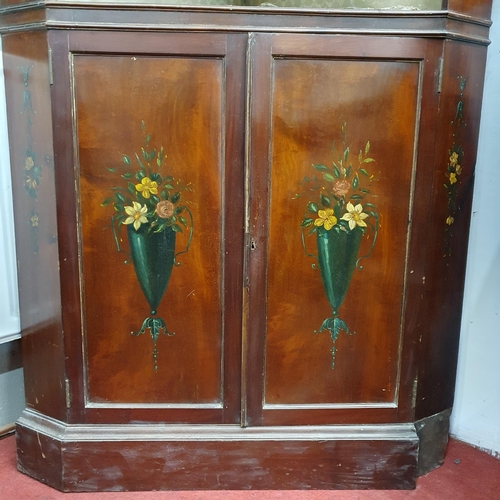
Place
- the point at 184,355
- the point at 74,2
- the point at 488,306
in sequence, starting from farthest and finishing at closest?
the point at 488,306, the point at 184,355, the point at 74,2

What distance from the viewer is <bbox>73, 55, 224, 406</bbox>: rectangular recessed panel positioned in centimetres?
167

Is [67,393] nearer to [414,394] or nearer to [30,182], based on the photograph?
[30,182]

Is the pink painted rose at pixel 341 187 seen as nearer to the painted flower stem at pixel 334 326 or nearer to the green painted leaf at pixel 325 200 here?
the green painted leaf at pixel 325 200

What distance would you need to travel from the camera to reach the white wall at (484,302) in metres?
2.00

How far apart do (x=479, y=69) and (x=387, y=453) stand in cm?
128

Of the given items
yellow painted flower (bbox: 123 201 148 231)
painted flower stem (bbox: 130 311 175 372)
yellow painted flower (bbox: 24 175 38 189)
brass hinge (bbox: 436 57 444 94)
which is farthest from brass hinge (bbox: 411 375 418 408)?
yellow painted flower (bbox: 24 175 38 189)

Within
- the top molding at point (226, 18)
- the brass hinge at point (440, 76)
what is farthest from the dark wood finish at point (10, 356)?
the brass hinge at point (440, 76)

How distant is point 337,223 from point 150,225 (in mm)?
582

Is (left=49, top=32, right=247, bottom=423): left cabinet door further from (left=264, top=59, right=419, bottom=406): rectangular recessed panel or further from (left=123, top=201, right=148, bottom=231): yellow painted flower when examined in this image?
(left=264, top=59, right=419, bottom=406): rectangular recessed panel

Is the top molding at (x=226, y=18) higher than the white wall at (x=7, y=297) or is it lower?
higher

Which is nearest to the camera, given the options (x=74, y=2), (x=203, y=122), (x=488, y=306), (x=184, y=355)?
(x=74, y=2)

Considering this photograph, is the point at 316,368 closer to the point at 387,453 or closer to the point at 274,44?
the point at 387,453

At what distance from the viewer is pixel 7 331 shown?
2.15 m

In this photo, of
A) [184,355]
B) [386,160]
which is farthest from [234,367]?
[386,160]
